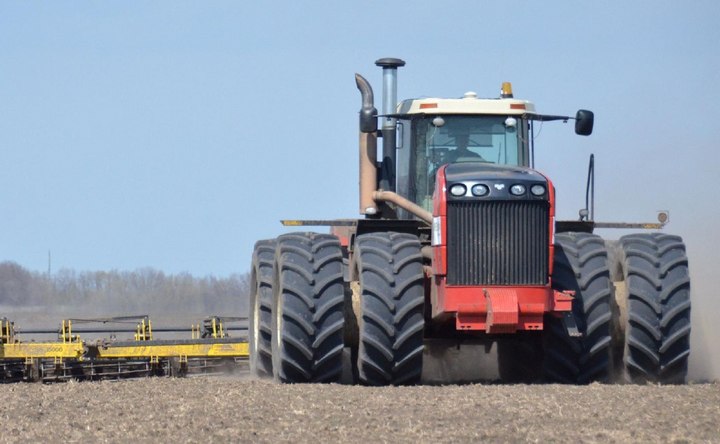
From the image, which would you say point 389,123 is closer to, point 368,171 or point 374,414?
point 368,171

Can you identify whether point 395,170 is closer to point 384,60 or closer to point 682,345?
point 384,60

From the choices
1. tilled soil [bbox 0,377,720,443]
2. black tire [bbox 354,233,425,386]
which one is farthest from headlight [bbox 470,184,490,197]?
tilled soil [bbox 0,377,720,443]

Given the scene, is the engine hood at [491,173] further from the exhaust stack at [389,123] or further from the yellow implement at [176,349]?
the yellow implement at [176,349]

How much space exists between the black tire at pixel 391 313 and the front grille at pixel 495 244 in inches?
15.8

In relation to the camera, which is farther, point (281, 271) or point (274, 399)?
point (281, 271)

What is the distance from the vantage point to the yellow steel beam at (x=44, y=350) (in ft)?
68.9

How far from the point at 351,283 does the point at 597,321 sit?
8.26 feet

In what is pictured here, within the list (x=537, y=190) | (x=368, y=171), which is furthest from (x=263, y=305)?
(x=537, y=190)

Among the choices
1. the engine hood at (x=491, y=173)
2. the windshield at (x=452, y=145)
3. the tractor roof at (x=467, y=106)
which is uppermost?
the tractor roof at (x=467, y=106)

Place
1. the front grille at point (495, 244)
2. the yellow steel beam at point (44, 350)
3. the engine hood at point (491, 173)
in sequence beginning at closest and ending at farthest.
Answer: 1. the front grille at point (495, 244)
2. the engine hood at point (491, 173)
3. the yellow steel beam at point (44, 350)

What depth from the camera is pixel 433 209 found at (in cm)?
1433

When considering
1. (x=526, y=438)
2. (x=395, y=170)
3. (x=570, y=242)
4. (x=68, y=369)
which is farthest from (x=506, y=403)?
(x=68, y=369)

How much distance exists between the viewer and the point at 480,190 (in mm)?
13961

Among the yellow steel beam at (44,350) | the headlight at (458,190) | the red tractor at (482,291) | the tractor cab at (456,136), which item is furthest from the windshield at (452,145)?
the yellow steel beam at (44,350)
